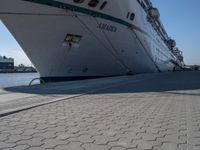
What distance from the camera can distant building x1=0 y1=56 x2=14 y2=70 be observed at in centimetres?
9070

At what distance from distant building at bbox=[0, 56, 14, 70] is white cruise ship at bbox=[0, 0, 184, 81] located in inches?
2935

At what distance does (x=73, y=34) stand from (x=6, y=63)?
80902 millimetres

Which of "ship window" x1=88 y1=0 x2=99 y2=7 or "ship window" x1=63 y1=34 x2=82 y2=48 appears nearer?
"ship window" x1=63 y1=34 x2=82 y2=48

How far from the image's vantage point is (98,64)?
19844 millimetres

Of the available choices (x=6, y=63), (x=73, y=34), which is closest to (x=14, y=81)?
(x=73, y=34)

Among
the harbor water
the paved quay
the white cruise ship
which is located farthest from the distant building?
the paved quay

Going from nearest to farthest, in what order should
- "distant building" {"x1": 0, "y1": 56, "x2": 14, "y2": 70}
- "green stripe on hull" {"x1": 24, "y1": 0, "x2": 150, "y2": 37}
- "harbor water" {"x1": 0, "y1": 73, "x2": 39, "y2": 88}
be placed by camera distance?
"green stripe on hull" {"x1": 24, "y1": 0, "x2": 150, "y2": 37}, "harbor water" {"x1": 0, "y1": 73, "x2": 39, "y2": 88}, "distant building" {"x1": 0, "y1": 56, "x2": 14, "y2": 70}

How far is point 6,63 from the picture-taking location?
93312 millimetres

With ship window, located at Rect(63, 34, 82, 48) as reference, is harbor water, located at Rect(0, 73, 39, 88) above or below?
below

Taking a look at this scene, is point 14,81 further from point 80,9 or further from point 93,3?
point 80,9

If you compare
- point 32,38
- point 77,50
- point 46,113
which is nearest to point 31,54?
point 32,38

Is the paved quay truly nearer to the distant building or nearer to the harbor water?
the harbor water

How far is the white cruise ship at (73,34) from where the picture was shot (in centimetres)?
1533

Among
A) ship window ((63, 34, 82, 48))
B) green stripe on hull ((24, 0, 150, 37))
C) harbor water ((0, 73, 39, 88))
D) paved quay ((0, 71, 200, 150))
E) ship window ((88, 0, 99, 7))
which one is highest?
ship window ((88, 0, 99, 7))
